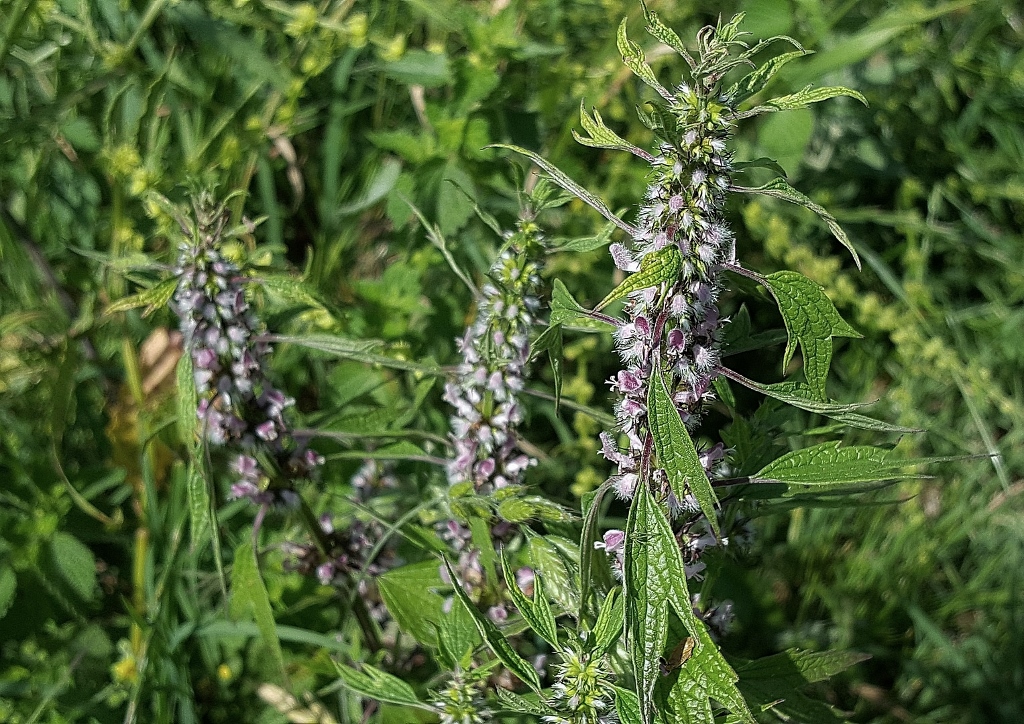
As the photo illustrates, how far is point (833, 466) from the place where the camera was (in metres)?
1.23

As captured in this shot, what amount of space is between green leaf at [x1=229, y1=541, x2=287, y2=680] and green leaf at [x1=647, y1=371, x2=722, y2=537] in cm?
87

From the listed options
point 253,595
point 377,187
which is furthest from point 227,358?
point 377,187

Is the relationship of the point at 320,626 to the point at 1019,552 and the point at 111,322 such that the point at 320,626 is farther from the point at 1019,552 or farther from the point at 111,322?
the point at 1019,552

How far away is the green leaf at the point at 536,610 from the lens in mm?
1196

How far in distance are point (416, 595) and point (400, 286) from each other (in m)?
0.89

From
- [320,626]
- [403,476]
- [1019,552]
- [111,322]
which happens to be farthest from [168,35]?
[1019,552]

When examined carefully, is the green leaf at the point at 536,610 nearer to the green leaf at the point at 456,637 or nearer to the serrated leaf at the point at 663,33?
the green leaf at the point at 456,637

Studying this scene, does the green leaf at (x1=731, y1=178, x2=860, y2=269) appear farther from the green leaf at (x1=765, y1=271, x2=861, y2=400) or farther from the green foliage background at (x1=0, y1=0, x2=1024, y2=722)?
the green foliage background at (x1=0, y1=0, x2=1024, y2=722)

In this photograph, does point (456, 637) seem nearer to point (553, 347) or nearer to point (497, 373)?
point (497, 373)

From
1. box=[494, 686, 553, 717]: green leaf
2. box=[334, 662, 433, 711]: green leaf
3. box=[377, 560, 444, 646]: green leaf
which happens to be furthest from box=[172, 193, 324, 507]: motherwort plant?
box=[494, 686, 553, 717]: green leaf

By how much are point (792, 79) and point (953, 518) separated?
4.82 ft

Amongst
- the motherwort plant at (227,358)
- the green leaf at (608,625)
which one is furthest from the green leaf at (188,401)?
the green leaf at (608,625)

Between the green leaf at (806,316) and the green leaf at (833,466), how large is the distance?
0.55 ft

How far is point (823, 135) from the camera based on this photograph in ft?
11.2
